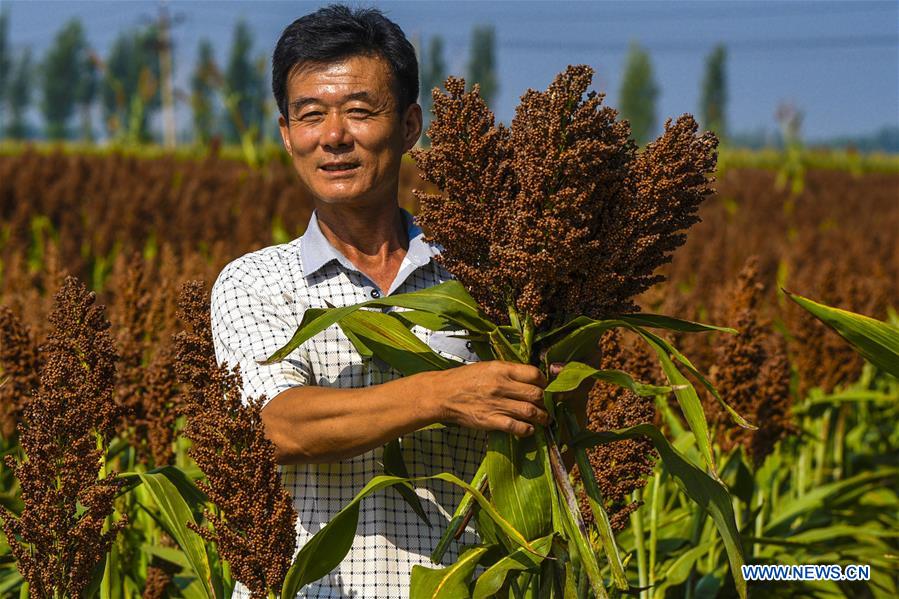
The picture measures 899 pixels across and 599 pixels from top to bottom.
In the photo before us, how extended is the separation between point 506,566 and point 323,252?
38.2 inches

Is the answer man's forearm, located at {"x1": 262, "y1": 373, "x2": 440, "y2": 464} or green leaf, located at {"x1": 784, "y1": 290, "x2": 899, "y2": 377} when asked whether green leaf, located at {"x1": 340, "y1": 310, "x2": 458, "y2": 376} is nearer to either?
man's forearm, located at {"x1": 262, "y1": 373, "x2": 440, "y2": 464}

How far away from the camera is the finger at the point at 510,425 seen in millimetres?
1954

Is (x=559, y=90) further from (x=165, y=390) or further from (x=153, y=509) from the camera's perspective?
(x=153, y=509)

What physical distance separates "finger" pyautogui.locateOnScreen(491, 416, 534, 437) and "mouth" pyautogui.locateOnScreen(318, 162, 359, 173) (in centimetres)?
86

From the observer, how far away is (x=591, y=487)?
6.83 ft

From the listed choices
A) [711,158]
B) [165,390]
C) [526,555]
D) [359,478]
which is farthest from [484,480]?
[165,390]

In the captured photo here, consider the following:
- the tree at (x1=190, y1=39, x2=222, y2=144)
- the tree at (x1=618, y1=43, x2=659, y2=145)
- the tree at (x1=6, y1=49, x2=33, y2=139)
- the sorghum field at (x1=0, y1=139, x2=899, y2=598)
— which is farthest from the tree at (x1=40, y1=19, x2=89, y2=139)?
the sorghum field at (x1=0, y1=139, x2=899, y2=598)

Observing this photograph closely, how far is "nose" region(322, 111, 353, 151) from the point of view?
2.51m

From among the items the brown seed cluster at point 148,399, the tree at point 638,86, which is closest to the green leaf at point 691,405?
the brown seed cluster at point 148,399

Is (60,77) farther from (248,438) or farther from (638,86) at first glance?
(248,438)

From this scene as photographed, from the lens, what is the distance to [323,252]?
8.80ft

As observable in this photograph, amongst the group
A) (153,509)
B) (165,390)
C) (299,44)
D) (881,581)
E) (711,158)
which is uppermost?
(299,44)

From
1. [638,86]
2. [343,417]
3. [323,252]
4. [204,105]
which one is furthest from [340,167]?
[638,86]

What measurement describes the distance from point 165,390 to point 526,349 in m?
1.63
